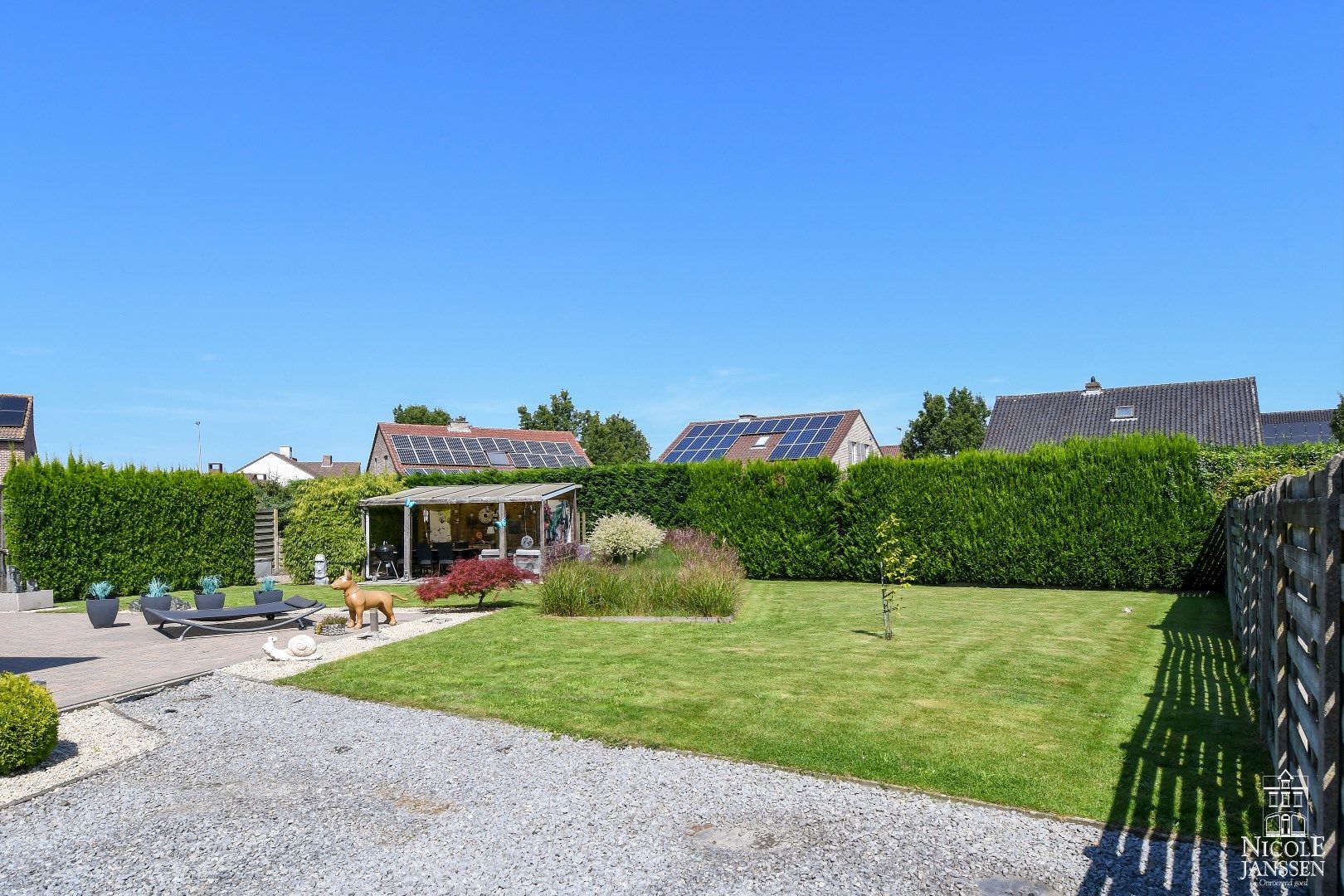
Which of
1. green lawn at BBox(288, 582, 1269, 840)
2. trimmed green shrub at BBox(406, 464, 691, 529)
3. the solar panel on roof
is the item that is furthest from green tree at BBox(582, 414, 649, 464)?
green lawn at BBox(288, 582, 1269, 840)

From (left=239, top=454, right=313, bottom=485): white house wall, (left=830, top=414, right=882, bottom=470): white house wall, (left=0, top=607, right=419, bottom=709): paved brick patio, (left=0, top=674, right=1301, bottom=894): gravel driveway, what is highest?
(left=239, top=454, right=313, bottom=485): white house wall

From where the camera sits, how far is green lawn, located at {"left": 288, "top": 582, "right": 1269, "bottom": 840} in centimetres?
541

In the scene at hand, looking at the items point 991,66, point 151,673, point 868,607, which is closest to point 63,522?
point 151,673

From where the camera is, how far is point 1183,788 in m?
5.09

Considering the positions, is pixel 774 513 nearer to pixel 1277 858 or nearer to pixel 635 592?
pixel 635 592

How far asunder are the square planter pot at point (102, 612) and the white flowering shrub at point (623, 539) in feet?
32.3

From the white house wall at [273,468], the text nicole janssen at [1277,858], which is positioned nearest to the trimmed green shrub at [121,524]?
the text nicole janssen at [1277,858]

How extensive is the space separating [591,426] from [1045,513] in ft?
141

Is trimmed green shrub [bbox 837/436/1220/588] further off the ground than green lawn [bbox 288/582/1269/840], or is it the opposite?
trimmed green shrub [bbox 837/436/1220/588]

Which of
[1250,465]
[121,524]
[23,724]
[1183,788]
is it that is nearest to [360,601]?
[23,724]

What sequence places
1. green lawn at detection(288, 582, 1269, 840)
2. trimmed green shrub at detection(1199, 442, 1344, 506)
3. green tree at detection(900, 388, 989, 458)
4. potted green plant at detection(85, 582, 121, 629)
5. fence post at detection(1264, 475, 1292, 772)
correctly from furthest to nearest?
green tree at detection(900, 388, 989, 458) → trimmed green shrub at detection(1199, 442, 1344, 506) → potted green plant at detection(85, 582, 121, 629) → green lawn at detection(288, 582, 1269, 840) → fence post at detection(1264, 475, 1292, 772)

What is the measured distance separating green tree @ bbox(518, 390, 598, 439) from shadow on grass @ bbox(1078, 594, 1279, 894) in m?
52.4

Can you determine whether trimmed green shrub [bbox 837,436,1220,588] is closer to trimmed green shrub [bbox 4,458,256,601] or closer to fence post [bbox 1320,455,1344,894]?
fence post [bbox 1320,455,1344,894]

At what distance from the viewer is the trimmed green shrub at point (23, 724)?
599cm
